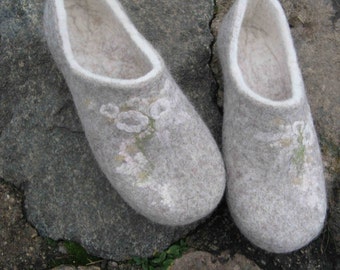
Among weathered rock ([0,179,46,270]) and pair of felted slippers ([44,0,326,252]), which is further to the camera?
weathered rock ([0,179,46,270])

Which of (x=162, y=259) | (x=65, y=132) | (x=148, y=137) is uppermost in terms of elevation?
(x=148, y=137)

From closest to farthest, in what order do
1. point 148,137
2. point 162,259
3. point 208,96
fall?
1. point 148,137
2. point 162,259
3. point 208,96

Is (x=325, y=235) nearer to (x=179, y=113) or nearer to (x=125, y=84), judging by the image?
(x=179, y=113)

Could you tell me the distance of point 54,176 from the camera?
1182 mm

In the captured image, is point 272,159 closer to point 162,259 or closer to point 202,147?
point 202,147

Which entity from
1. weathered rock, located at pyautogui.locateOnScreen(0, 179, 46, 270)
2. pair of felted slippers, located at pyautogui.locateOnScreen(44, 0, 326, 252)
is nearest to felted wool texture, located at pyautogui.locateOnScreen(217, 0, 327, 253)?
pair of felted slippers, located at pyautogui.locateOnScreen(44, 0, 326, 252)

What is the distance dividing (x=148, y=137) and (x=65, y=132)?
30 cm

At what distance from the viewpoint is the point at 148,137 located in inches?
38.4

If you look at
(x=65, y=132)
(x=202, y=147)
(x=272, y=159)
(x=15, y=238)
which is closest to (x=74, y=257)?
(x=15, y=238)

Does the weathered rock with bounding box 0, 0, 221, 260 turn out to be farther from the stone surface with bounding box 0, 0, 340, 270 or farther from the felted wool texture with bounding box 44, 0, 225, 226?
the felted wool texture with bounding box 44, 0, 225, 226

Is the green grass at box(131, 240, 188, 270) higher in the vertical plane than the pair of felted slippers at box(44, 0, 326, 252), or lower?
lower

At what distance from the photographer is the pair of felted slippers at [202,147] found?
0.96 meters

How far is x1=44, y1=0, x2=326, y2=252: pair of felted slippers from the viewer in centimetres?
96

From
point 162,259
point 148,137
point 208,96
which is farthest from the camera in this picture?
point 208,96
